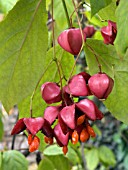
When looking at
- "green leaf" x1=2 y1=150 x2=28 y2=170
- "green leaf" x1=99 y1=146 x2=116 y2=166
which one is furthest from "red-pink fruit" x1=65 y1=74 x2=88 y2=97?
"green leaf" x1=99 y1=146 x2=116 y2=166

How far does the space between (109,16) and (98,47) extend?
0.39ft

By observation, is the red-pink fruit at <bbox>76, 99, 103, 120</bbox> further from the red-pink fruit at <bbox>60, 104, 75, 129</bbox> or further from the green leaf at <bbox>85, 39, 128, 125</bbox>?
the green leaf at <bbox>85, 39, 128, 125</bbox>

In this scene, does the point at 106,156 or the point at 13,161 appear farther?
the point at 106,156

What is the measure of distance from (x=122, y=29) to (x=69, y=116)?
18cm

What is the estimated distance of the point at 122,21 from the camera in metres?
0.74

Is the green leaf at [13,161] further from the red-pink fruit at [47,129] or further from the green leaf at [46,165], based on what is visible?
the red-pink fruit at [47,129]

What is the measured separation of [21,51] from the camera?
35.4 inches

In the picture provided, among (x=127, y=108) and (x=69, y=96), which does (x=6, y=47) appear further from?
(x=127, y=108)

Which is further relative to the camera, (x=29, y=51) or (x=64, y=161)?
(x=64, y=161)

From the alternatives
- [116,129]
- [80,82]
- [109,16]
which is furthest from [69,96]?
[116,129]

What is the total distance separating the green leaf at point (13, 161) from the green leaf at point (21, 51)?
0.65 meters

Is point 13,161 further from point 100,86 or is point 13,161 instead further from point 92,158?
point 92,158

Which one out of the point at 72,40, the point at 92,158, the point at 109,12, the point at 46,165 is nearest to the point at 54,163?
the point at 46,165

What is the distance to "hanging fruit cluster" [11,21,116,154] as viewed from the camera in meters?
0.79
